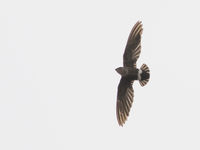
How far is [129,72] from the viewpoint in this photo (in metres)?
9.32

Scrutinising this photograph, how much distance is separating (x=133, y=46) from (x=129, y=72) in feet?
1.71

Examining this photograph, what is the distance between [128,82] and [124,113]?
631 millimetres

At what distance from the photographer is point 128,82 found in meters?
9.57

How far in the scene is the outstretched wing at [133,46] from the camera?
939 centimetres

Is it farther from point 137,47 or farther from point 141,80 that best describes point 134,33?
point 141,80

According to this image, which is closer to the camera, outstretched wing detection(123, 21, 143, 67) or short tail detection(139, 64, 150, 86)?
short tail detection(139, 64, 150, 86)

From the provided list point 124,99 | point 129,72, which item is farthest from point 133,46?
point 124,99

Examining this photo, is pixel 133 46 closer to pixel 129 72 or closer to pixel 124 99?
pixel 129 72

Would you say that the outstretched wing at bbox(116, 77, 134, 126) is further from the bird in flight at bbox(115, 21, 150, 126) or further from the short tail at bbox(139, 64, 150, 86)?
the short tail at bbox(139, 64, 150, 86)

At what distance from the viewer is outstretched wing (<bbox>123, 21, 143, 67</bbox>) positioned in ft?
30.8

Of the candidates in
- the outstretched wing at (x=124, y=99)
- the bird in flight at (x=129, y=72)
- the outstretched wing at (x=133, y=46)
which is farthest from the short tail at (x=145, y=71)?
the outstretched wing at (x=124, y=99)

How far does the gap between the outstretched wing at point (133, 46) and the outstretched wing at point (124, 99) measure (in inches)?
14.1

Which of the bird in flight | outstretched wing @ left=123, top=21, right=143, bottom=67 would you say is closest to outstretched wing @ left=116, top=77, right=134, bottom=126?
the bird in flight

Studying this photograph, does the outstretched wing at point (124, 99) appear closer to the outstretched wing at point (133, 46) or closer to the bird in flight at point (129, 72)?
the bird in flight at point (129, 72)
